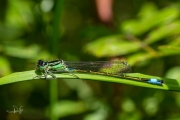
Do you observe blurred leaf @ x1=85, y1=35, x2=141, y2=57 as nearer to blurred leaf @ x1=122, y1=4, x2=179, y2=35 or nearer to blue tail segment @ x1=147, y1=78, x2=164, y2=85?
blurred leaf @ x1=122, y1=4, x2=179, y2=35

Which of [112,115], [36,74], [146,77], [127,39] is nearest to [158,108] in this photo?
[112,115]

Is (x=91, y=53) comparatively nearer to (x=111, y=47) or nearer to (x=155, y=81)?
(x=111, y=47)

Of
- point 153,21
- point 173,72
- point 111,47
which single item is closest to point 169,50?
point 111,47

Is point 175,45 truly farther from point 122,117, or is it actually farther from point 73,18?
point 73,18

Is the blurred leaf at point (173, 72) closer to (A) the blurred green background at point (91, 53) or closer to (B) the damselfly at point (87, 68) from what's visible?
(A) the blurred green background at point (91, 53)

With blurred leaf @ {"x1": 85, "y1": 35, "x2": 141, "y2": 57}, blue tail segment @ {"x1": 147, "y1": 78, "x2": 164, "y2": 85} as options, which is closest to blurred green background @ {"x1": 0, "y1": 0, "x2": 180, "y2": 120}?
blurred leaf @ {"x1": 85, "y1": 35, "x2": 141, "y2": 57}
